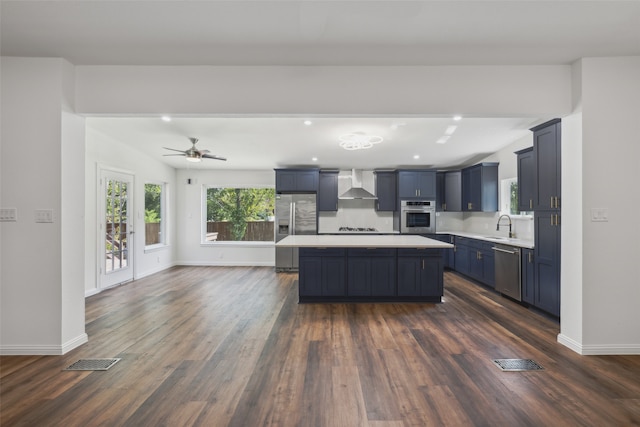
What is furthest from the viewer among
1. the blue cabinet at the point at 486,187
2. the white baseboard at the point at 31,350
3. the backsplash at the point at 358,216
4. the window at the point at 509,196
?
the backsplash at the point at 358,216

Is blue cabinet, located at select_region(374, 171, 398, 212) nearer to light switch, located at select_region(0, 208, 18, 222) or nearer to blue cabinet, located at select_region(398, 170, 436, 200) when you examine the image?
blue cabinet, located at select_region(398, 170, 436, 200)

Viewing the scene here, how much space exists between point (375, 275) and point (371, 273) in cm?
6

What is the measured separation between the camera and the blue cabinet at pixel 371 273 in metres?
4.37

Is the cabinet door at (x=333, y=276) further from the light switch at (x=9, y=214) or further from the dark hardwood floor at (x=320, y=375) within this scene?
the light switch at (x=9, y=214)

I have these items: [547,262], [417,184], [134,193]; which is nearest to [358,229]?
[417,184]

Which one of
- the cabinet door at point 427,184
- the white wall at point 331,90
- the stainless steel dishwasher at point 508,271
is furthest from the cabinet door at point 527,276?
the cabinet door at point 427,184

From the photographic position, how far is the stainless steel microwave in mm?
7139

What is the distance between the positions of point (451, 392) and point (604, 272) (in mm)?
1852

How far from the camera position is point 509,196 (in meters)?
5.99

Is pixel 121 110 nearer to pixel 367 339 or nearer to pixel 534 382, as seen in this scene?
pixel 367 339

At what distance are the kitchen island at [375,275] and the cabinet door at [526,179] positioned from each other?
49.2 inches

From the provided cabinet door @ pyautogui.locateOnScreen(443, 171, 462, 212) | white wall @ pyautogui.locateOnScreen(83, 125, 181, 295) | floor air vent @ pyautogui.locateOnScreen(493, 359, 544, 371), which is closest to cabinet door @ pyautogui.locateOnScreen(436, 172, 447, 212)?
cabinet door @ pyautogui.locateOnScreen(443, 171, 462, 212)

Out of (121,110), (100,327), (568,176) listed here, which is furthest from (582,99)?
(100,327)

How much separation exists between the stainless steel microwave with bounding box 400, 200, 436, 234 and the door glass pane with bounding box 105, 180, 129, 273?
5645 mm
